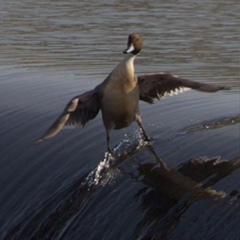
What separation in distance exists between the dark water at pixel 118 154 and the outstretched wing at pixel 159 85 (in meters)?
0.29

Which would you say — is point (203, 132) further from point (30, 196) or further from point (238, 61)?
point (238, 61)

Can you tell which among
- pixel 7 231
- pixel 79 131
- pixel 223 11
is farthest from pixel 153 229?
pixel 223 11

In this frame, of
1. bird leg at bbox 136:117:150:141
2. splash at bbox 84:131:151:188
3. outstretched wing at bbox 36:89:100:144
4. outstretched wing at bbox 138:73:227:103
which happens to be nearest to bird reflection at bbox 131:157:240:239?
splash at bbox 84:131:151:188

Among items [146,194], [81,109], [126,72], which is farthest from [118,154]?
[146,194]

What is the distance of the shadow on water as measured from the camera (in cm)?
606

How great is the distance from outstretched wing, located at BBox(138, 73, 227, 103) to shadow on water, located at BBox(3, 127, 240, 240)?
0.37m

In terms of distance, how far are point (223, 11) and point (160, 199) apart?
31.5 feet

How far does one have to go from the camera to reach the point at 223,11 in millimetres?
15508

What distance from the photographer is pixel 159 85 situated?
25.1 ft

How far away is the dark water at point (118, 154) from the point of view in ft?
20.2

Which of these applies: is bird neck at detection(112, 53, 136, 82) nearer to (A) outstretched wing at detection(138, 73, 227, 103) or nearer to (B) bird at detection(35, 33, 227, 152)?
(B) bird at detection(35, 33, 227, 152)

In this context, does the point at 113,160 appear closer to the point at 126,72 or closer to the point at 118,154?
the point at 118,154

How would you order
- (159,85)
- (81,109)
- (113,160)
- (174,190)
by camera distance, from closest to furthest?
1. (174,190)
2. (113,160)
3. (81,109)
4. (159,85)

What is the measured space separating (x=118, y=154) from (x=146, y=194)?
1.00 metres
